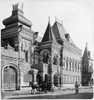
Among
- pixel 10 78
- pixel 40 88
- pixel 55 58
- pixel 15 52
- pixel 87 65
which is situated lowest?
pixel 40 88

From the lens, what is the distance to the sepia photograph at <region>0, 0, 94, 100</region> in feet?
21.3

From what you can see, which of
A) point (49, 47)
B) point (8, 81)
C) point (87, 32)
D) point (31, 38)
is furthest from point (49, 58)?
point (87, 32)

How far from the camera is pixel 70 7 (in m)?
6.41

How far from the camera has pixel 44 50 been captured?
12.3 m

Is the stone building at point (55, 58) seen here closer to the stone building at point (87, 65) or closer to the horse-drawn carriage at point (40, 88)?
the stone building at point (87, 65)

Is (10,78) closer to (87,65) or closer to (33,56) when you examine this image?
(33,56)

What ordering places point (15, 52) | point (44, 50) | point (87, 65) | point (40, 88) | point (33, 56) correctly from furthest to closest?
point (44, 50)
point (33, 56)
point (15, 52)
point (87, 65)
point (40, 88)

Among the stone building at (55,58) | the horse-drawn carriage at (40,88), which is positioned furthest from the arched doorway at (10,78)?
the stone building at (55,58)

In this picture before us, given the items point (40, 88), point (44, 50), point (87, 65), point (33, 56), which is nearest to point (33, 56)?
point (33, 56)

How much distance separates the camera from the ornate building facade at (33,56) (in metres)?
8.91

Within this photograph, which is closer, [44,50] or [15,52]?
[15,52]

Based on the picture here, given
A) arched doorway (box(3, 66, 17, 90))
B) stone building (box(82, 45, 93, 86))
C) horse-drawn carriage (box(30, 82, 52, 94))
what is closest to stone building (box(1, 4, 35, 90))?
arched doorway (box(3, 66, 17, 90))

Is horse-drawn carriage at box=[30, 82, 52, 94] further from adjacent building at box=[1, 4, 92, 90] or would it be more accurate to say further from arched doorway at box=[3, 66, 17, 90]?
arched doorway at box=[3, 66, 17, 90]

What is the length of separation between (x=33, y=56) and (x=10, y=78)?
253 cm
